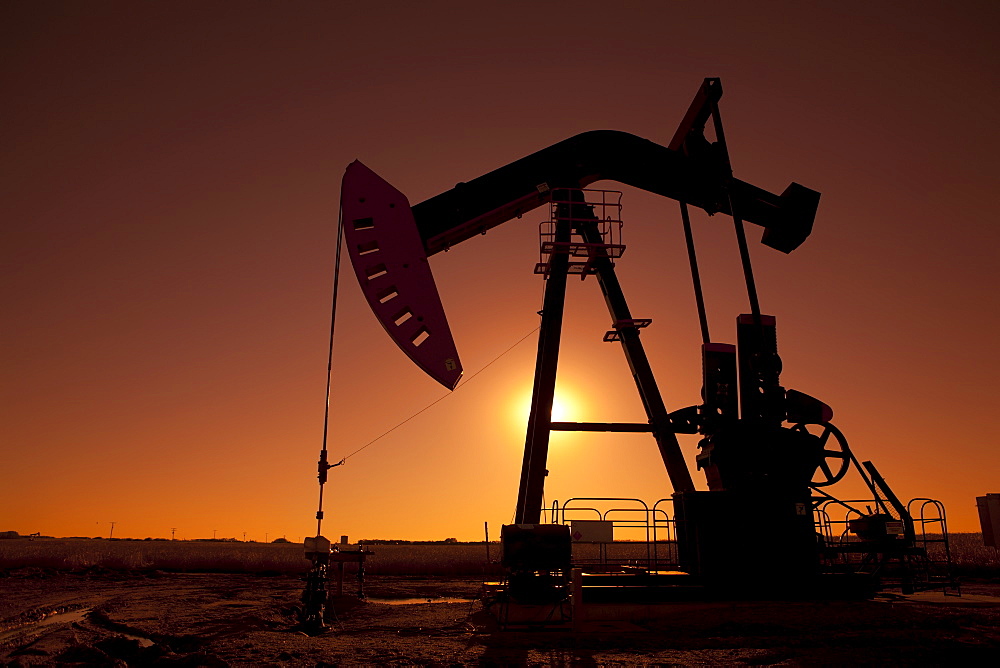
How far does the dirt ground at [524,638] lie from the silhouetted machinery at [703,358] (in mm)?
743

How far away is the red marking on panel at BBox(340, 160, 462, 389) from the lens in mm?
9344

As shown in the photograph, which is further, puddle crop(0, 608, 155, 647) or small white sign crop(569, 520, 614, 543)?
small white sign crop(569, 520, 614, 543)

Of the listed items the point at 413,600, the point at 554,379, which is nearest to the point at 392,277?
the point at 554,379

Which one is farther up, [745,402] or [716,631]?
[745,402]

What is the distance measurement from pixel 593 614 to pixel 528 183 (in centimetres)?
554

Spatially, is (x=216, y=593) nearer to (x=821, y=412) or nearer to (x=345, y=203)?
(x=345, y=203)

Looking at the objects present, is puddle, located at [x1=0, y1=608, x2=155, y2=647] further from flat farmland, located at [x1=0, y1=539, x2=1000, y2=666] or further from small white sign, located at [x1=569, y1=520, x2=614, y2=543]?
small white sign, located at [x1=569, y1=520, x2=614, y2=543]

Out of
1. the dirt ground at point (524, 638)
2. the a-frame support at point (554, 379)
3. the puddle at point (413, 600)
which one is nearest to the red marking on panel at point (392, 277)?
the a-frame support at point (554, 379)

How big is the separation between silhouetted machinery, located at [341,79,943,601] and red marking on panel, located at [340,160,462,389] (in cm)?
1

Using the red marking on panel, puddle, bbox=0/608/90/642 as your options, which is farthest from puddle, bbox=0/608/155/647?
the red marking on panel

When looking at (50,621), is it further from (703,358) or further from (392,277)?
(703,358)

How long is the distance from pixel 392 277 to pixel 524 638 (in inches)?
169

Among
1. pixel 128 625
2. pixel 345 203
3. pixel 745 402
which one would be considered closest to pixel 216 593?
pixel 128 625

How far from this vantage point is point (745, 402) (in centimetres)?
1047
